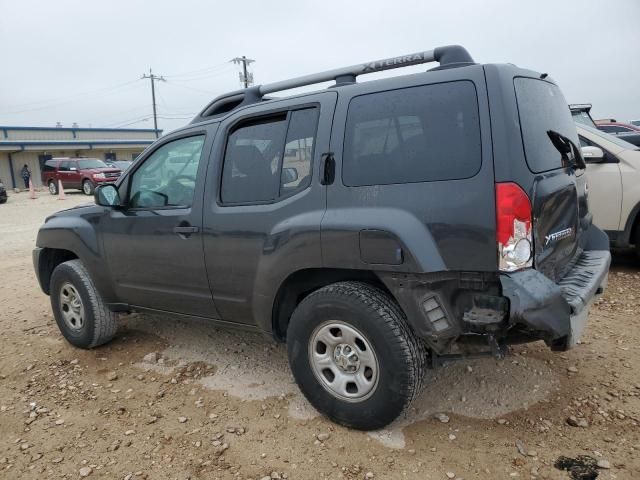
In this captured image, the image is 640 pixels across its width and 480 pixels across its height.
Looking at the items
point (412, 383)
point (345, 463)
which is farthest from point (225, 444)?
point (412, 383)

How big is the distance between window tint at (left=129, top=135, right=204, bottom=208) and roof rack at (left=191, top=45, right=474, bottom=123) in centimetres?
29

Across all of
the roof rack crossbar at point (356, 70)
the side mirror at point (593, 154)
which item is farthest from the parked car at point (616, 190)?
the roof rack crossbar at point (356, 70)

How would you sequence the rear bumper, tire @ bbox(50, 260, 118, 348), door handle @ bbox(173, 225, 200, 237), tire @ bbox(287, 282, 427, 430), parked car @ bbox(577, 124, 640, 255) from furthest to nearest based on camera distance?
1. parked car @ bbox(577, 124, 640, 255)
2. tire @ bbox(50, 260, 118, 348)
3. door handle @ bbox(173, 225, 200, 237)
4. tire @ bbox(287, 282, 427, 430)
5. the rear bumper

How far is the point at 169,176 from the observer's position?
3.69 metres

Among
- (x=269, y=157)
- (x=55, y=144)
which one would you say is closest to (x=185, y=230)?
(x=269, y=157)

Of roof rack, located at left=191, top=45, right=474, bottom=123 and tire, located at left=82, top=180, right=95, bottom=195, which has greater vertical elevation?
roof rack, located at left=191, top=45, right=474, bottom=123

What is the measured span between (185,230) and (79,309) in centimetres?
162

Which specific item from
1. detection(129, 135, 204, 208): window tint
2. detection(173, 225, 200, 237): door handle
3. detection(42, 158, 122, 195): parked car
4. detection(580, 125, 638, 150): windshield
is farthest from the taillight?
detection(42, 158, 122, 195): parked car

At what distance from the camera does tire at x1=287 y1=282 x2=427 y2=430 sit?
260 cm

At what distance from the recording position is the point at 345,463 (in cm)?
262

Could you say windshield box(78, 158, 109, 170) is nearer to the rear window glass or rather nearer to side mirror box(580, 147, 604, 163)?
side mirror box(580, 147, 604, 163)

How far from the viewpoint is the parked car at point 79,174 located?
894 inches

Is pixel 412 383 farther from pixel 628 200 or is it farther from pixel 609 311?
pixel 628 200

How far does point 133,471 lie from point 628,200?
17.5 feet
